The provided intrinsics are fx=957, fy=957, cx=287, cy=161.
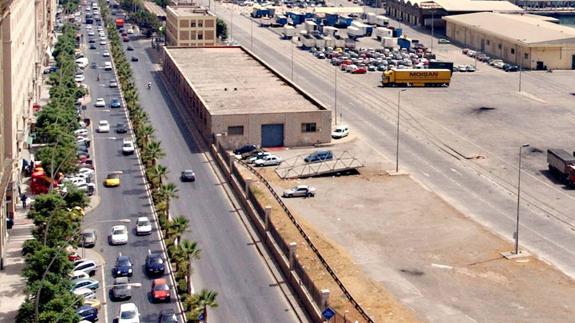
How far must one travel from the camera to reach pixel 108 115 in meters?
119

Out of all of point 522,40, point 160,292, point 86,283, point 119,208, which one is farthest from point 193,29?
point 160,292

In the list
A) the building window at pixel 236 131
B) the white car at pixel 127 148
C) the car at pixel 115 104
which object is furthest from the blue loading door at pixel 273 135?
the car at pixel 115 104

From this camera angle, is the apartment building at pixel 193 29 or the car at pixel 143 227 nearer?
the car at pixel 143 227

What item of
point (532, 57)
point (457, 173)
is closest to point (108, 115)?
point (457, 173)

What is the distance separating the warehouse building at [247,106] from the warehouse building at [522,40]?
173 ft

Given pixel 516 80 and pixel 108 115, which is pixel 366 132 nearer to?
pixel 108 115

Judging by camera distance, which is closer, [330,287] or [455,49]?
[330,287]

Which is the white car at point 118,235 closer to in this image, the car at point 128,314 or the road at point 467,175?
the car at point 128,314

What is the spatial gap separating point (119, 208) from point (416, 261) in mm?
25919

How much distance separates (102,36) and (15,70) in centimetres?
11166

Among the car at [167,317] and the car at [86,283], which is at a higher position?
Answer: the car at [86,283]

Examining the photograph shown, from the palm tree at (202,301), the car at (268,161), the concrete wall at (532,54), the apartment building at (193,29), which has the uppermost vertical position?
the apartment building at (193,29)

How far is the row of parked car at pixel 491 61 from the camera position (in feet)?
545

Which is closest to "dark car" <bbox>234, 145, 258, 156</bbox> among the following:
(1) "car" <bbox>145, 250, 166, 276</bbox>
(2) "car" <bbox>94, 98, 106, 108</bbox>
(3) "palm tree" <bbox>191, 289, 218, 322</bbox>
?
(2) "car" <bbox>94, 98, 106, 108</bbox>
